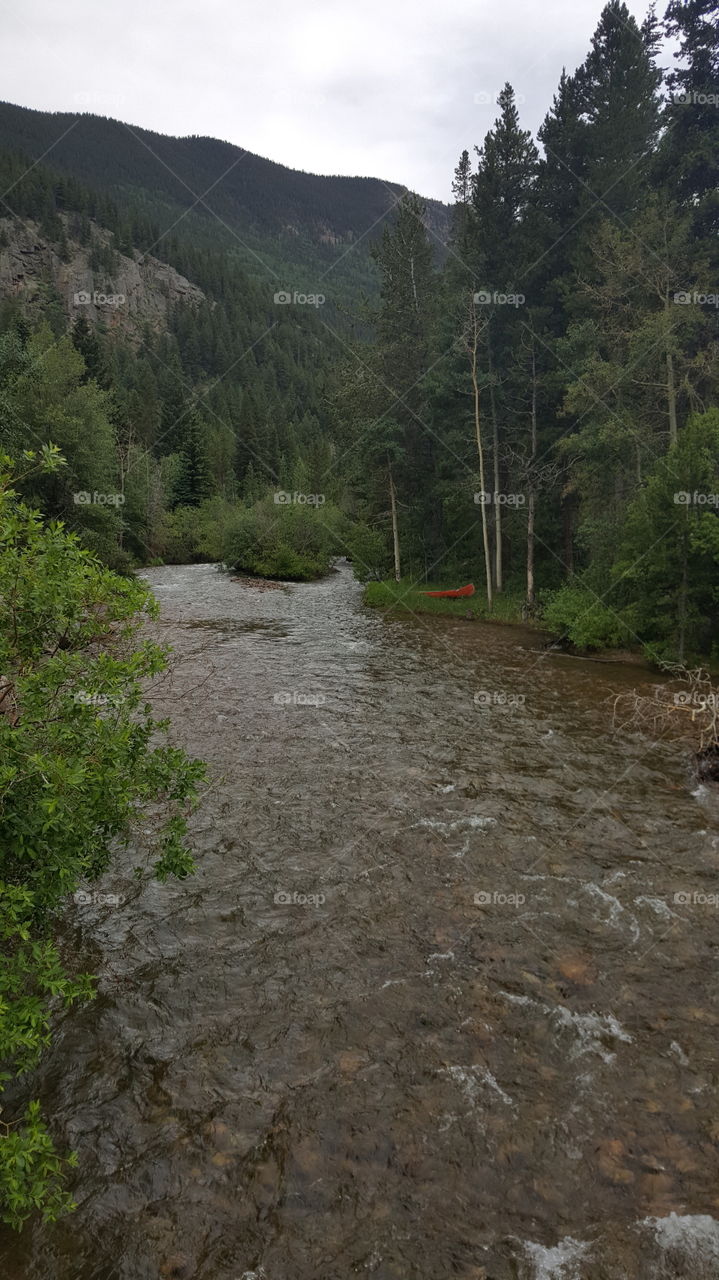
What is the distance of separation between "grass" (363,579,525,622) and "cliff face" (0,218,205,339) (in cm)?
15038

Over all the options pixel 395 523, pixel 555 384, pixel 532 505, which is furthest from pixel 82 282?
pixel 532 505

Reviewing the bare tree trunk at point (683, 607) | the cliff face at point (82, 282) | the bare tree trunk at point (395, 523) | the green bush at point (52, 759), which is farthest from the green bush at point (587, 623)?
the cliff face at point (82, 282)

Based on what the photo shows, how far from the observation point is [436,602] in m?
31.1

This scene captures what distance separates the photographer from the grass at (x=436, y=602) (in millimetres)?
28094

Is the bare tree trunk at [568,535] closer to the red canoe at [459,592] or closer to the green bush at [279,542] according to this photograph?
the red canoe at [459,592]

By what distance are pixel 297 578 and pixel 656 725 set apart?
114 feet

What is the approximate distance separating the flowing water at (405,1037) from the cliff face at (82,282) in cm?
17097

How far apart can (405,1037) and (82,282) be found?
673 ft

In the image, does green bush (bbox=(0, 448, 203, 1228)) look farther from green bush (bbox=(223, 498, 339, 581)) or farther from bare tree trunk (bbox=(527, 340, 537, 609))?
green bush (bbox=(223, 498, 339, 581))

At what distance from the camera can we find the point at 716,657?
719 inches

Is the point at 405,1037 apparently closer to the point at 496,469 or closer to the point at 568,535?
the point at 496,469

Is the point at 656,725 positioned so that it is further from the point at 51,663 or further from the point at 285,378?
the point at 285,378

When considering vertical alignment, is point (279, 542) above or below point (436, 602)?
above

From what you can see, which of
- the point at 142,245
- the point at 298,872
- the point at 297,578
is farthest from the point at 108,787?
the point at 142,245
